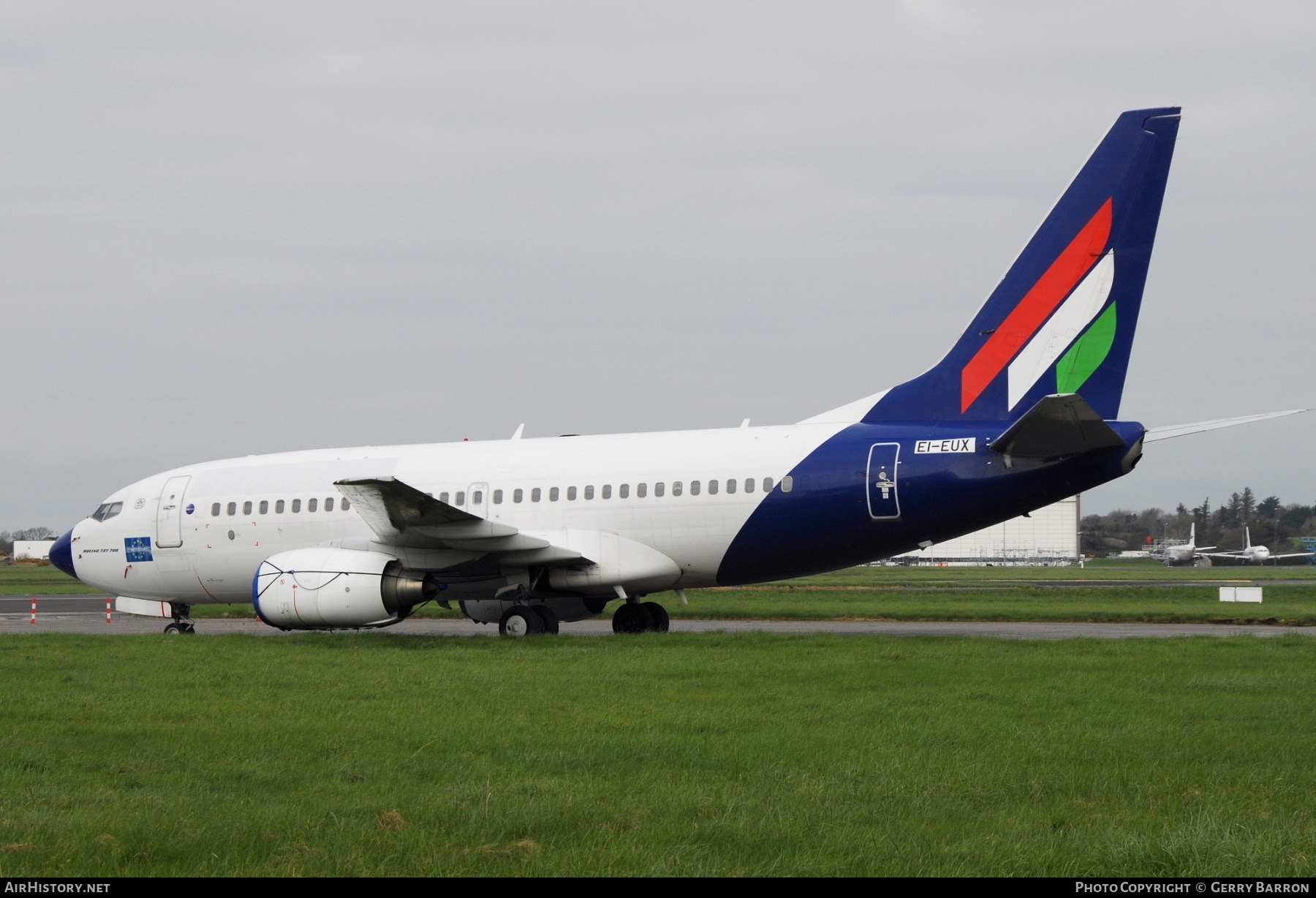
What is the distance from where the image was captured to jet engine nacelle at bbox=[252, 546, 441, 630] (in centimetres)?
2014

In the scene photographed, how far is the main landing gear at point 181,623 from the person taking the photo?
24.1m

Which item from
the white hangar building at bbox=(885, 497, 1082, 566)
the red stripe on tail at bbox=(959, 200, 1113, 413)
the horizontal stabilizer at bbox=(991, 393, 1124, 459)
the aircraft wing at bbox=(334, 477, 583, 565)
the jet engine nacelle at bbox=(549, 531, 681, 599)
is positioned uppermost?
the red stripe on tail at bbox=(959, 200, 1113, 413)

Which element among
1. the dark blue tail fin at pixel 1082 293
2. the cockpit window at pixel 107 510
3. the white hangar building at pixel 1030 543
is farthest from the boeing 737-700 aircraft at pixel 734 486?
the white hangar building at pixel 1030 543

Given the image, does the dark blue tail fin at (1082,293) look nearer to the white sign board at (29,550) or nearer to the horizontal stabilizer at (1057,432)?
the horizontal stabilizer at (1057,432)

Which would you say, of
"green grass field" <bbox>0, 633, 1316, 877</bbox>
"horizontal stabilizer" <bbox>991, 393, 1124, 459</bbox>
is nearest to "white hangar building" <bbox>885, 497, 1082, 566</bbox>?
"horizontal stabilizer" <bbox>991, 393, 1124, 459</bbox>

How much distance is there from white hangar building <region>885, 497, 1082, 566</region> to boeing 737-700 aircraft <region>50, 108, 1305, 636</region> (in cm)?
10778

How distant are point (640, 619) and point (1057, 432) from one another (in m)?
8.68

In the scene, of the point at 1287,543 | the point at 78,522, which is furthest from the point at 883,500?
the point at 1287,543

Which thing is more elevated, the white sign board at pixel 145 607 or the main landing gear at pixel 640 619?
the white sign board at pixel 145 607

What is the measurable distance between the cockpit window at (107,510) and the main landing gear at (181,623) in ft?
8.10

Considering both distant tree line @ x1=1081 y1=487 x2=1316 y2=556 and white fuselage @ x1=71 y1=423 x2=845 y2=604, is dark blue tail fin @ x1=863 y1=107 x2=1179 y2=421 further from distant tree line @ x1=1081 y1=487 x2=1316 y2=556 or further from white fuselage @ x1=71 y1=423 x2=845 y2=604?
distant tree line @ x1=1081 y1=487 x2=1316 y2=556

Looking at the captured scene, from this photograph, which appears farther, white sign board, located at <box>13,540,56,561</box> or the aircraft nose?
white sign board, located at <box>13,540,56,561</box>

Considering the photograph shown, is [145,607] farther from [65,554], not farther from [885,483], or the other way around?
[885,483]

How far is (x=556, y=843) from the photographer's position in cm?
622
